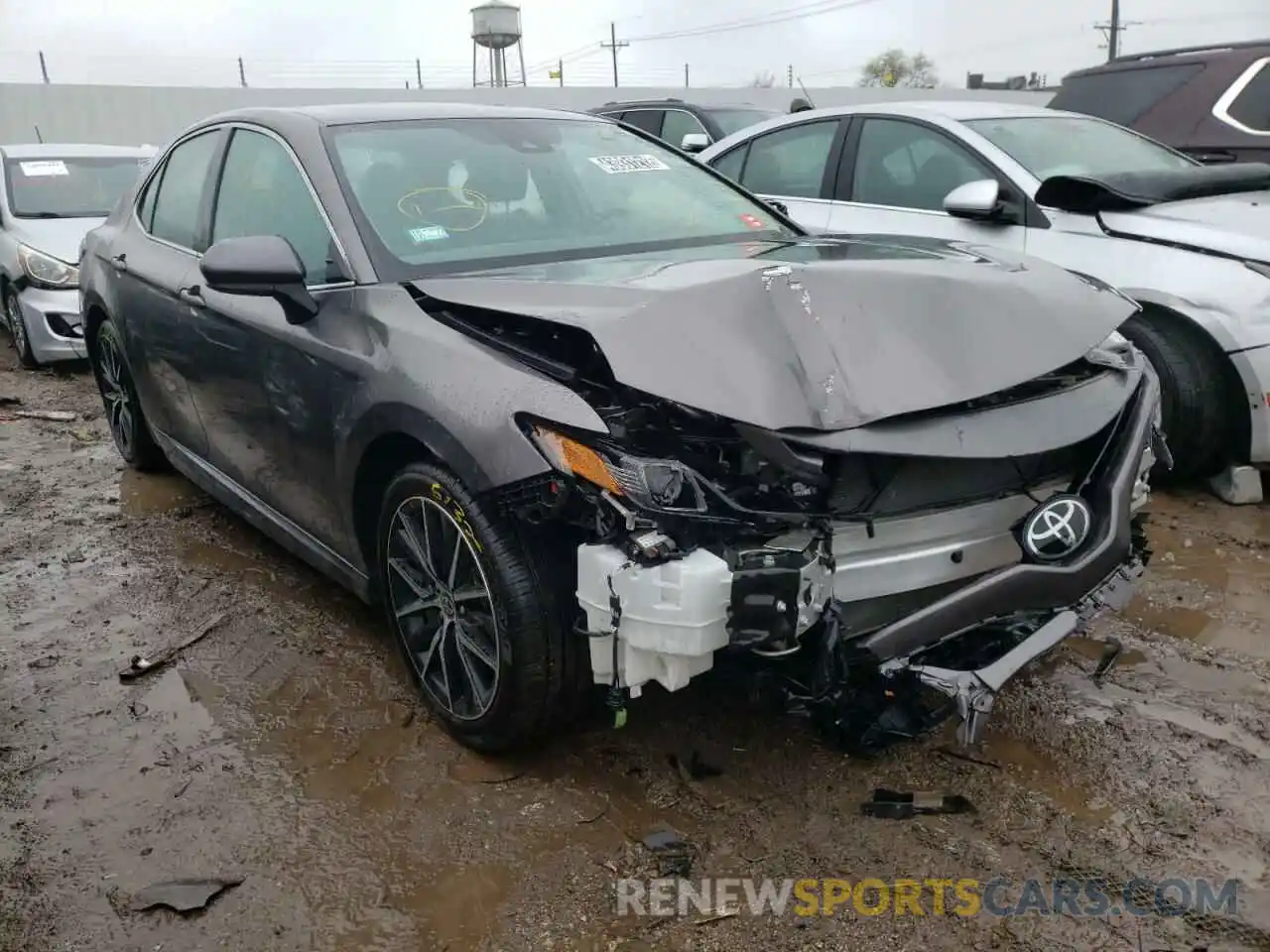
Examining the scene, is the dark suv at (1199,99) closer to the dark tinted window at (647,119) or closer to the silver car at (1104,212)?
the silver car at (1104,212)

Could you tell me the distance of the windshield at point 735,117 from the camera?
10555 millimetres

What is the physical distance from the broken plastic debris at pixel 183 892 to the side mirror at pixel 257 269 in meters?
1.55

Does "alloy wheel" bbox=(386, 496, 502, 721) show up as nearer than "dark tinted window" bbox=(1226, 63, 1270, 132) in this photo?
Yes

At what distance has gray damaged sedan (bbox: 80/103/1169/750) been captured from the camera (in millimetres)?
2297

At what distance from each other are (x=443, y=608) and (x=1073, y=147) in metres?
4.31

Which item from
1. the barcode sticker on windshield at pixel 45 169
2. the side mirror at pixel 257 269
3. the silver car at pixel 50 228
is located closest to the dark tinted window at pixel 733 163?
the side mirror at pixel 257 269

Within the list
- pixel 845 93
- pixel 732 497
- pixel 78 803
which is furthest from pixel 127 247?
pixel 845 93

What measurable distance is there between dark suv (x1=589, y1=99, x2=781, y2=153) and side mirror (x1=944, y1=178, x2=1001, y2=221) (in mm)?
5652

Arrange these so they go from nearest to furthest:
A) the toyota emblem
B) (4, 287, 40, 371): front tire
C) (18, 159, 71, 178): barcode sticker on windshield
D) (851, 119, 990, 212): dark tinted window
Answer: the toyota emblem → (851, 119, 990, 212): dark tinted window → (4, 287, 40, 371): front tire → (18, 159, 71, 178): barcode sticker on windshield

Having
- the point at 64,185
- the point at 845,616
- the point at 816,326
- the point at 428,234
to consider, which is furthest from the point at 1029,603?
the point at 64,185

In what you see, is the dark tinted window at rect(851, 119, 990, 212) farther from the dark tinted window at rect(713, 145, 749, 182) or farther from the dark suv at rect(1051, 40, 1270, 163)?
the dark suv at rect(1051, 40, 1270, 163)

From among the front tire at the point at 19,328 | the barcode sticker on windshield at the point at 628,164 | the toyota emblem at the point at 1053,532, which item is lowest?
the front tire at the point at 19,328

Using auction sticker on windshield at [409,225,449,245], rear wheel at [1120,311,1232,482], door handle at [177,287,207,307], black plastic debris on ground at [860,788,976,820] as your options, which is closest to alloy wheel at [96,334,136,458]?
door handle at [177,287,207,307]

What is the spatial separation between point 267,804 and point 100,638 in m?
1.39
